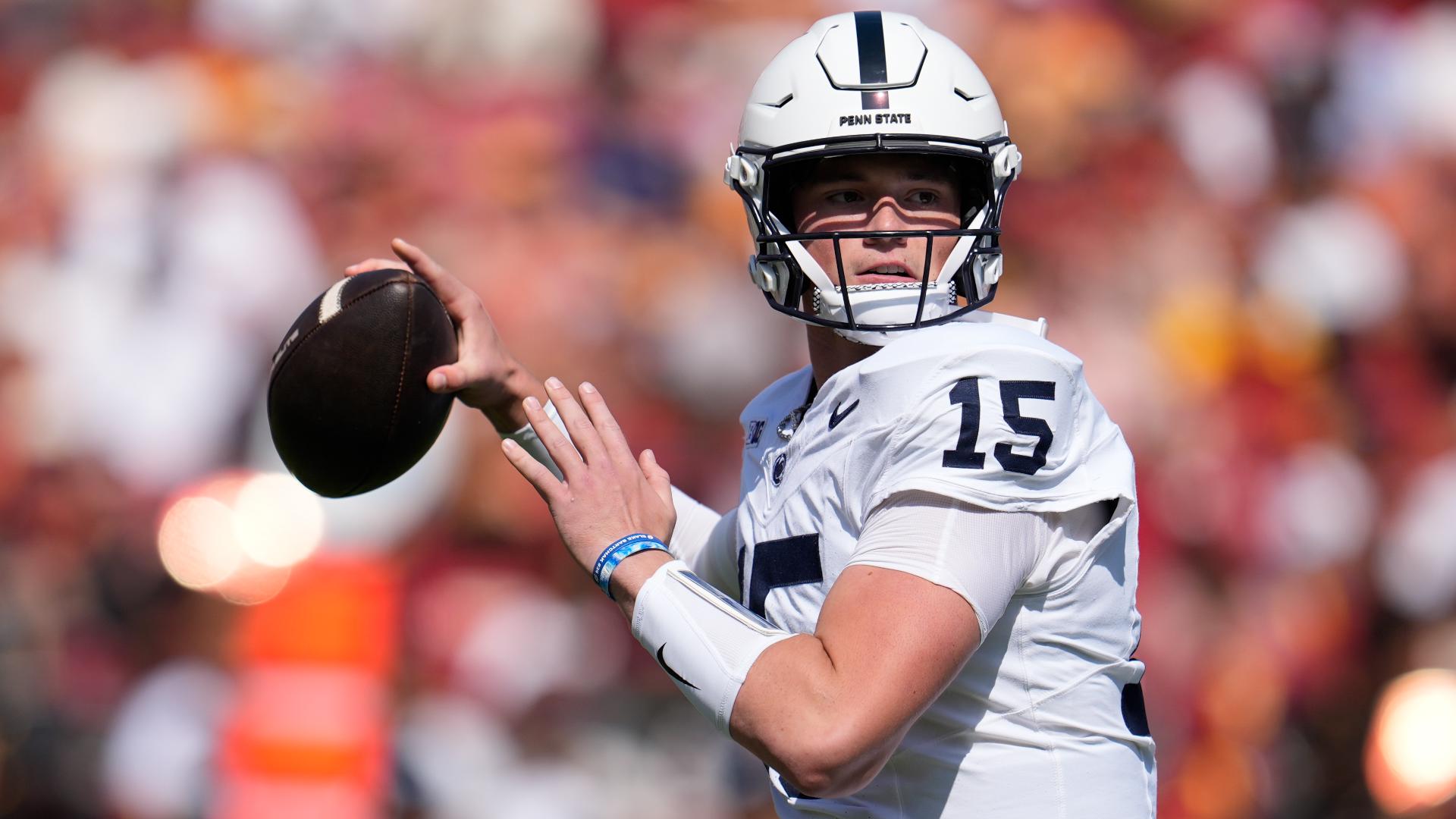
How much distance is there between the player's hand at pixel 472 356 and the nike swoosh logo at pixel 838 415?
55 cm

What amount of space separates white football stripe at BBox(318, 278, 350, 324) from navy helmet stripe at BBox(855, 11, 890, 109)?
0.72m

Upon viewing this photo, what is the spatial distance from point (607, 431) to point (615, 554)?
0.18 m

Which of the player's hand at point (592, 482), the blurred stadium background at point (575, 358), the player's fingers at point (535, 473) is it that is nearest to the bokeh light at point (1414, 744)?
the blurred stadium background at point (575, 358)

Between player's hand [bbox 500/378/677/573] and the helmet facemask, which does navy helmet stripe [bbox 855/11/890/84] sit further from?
player's hand [bbox 500/378/677/573]

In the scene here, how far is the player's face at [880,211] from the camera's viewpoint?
5.88ft

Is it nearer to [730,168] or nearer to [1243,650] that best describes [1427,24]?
[1243,650]

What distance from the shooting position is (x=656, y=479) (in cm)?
173

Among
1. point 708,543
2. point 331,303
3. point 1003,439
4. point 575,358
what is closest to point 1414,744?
point 575,358

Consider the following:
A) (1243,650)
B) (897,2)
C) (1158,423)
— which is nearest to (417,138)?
(897,2)

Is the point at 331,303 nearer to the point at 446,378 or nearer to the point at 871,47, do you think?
the point at 446,378

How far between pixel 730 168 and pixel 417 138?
3.17m

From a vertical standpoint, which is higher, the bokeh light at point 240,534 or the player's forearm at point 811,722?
the player's forearm at point 811,722

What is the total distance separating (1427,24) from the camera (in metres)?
5.66

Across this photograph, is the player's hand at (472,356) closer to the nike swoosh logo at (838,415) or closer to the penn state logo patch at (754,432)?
the penn state logo patch at (754,432)
